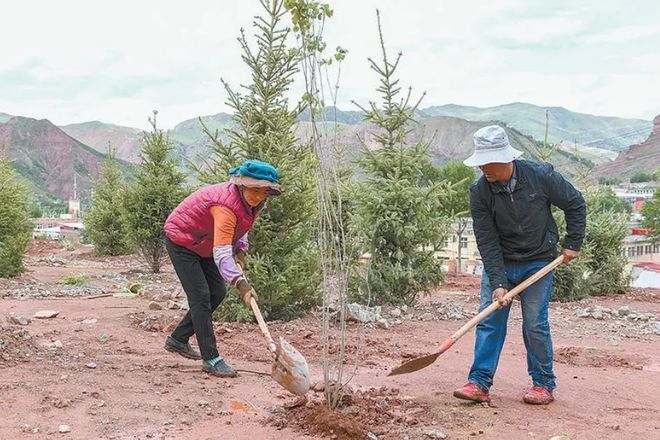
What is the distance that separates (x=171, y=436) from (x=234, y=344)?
260 cm

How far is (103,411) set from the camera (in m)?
4.01

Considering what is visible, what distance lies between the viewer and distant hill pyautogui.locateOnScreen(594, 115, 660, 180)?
4417 inches

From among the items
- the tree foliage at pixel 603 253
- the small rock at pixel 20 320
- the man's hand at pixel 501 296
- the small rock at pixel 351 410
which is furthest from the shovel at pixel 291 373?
the tree foliage at pixel 603 253

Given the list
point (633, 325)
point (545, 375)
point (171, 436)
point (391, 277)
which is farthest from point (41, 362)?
point (633, 325)

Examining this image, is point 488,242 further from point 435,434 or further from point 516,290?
point 435,434

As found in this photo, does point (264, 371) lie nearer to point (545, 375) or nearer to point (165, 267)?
point (545, 375)

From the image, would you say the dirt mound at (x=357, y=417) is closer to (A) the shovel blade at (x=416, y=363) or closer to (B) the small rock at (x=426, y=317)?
(A) the shovel blade at (x=416, y=363)

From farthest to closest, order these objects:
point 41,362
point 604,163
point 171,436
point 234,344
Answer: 1. point 604,163
2. point 234,344
3. point 41,362
4. point 171,436

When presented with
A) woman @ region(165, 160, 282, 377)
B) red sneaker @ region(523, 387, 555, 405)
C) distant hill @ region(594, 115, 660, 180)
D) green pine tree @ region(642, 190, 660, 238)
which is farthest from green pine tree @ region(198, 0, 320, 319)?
distant hill @ region(594, 115, 660, 180)

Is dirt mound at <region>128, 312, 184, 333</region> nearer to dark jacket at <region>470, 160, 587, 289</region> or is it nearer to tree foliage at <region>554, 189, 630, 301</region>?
dark jacket at <region>470, 160, 587, 289</region>

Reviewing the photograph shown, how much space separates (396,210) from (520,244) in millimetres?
4573

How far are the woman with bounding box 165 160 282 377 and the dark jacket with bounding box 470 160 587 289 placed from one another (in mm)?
1433

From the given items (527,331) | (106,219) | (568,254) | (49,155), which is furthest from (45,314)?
(49,155)

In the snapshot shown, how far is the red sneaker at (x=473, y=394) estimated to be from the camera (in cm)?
432
